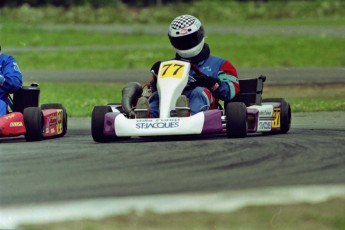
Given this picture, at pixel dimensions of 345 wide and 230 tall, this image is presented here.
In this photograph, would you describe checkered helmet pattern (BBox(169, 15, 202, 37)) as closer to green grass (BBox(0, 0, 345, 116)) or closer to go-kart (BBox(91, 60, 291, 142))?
go-kart (BBox(91, 60, 291, 142))

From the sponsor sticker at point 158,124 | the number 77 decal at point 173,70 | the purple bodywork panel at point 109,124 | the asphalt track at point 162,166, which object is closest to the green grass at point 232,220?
the asphalt track at point 162,166

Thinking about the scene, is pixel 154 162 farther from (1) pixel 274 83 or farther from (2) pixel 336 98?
(1) pixel 274 83

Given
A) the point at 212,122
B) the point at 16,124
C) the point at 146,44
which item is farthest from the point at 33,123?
the point at 146,44

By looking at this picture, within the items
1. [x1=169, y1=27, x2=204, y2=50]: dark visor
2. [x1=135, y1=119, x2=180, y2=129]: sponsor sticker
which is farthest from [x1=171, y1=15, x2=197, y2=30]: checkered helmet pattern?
[x1=135, y1=119, x2=180, y2=129]: sponsor sticker

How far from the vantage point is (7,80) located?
12.0 m

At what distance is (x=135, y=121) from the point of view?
11.1 m

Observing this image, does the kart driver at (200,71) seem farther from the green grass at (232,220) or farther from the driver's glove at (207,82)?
the green grass at (232,220)

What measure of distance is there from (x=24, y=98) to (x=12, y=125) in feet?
2.40

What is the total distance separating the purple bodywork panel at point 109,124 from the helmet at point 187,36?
1.16m

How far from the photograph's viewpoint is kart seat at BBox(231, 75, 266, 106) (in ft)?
40.4

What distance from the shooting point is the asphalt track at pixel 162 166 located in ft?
25.2

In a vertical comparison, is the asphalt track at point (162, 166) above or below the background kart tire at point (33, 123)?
above

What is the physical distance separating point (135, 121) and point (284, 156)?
210 cm

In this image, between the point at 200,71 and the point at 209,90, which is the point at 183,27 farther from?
the point at 209,90
